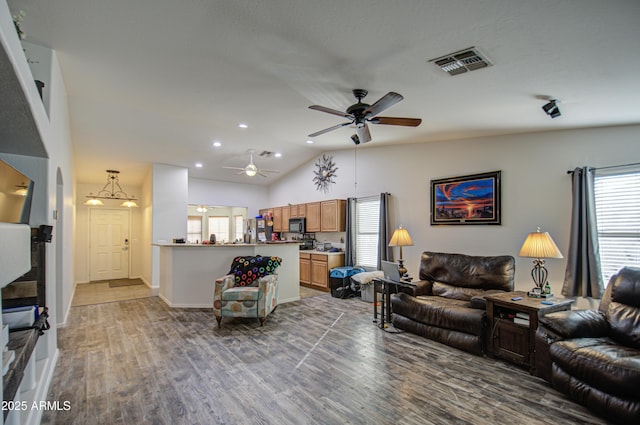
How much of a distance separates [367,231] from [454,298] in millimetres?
2618

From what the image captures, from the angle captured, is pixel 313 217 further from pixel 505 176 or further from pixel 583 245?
pixel 583 245

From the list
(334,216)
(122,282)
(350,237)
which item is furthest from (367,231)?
(122,282)

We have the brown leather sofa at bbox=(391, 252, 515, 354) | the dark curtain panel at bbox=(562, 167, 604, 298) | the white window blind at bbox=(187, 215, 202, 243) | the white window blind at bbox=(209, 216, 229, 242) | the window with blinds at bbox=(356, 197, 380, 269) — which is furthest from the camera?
the white window blind at bbox=(209, 216, 229, 242)

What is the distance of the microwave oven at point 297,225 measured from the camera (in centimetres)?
758

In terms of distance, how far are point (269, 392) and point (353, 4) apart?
121 inches

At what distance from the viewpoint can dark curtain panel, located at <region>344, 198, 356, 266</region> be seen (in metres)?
6.51

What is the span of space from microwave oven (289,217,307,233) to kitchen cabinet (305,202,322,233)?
0.15 meters

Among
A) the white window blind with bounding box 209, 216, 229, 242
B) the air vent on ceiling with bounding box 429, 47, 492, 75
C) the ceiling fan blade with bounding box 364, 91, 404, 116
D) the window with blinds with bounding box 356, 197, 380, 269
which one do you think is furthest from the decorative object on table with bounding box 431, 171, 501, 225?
the white window blind with bounding box 209, 216, 229, 242

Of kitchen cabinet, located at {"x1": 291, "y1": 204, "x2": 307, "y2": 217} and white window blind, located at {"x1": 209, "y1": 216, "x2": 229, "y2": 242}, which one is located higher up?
kitchen cabinet, located at {"x1": 291, "y1": 204, "x2": 307, "y2": 217}

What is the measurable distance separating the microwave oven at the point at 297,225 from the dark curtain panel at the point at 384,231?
2.36 m

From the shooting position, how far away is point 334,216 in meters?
6.70

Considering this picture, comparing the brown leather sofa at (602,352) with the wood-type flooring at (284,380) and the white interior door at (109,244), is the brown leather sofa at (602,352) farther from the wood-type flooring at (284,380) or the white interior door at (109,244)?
the white interior door at (109,244)

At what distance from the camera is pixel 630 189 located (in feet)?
11.0

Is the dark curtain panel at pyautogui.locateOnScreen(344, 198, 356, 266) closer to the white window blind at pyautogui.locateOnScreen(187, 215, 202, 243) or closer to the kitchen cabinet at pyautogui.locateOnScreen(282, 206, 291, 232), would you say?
the kitchen cabinet at pyautogui.locateOnScreen(282, 206, 291, 232)
